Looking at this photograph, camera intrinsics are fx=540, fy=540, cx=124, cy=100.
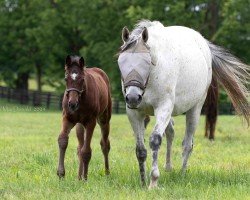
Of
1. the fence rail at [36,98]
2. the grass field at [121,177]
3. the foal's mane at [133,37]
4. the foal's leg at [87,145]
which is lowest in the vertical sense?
the fence rail at [36,98]

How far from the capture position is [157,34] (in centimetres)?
696

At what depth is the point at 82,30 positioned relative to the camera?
4088 centimetres

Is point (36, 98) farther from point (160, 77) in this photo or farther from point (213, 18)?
point (160, 77)

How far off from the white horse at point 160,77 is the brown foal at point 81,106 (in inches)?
23.1

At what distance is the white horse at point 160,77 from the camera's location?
6.27 m

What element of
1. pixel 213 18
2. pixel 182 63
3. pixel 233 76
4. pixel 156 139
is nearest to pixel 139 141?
pixel 156 139

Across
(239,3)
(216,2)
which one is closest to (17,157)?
(239,3)

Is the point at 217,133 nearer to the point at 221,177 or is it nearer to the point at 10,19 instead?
the point at 221,177

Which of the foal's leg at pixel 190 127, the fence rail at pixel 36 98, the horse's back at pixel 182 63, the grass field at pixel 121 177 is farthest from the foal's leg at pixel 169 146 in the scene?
the fence rail at pixel 36 98

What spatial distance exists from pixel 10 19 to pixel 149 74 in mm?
39261

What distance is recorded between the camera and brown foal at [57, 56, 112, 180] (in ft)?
22.6

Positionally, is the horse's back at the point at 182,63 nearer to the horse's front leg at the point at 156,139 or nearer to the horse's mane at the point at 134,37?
the horse's mane at the point at 134,37

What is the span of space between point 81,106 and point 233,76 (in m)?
3.00

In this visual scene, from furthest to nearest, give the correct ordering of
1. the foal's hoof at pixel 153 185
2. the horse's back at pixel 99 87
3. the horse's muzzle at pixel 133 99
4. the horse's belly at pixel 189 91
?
the horse's back at pixel 99 87
the horse's belly at pixel 189 91
the foal's hoof at pixel 153 185
the horse's muzzle at pixel 133 99
